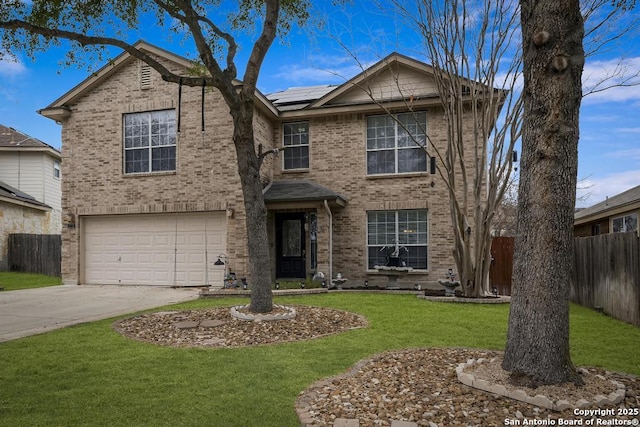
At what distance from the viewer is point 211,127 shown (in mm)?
14109

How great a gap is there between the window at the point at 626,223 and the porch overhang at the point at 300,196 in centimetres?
934

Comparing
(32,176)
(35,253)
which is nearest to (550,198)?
(35,253)

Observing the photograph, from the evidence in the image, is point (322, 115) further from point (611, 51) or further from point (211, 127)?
point (611, 51)

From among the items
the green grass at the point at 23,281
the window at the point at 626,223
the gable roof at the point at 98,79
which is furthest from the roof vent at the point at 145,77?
the window at the point at 626,223

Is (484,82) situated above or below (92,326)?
above

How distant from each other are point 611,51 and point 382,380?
924 centimetres

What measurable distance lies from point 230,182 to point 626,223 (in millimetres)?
13242

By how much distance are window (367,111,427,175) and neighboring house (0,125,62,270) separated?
1821cm

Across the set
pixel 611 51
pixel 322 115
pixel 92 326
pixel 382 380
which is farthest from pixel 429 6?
pixel 92 326

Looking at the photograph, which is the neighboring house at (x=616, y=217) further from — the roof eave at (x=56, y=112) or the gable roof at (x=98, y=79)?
the roof eave at (x=56, y=112)

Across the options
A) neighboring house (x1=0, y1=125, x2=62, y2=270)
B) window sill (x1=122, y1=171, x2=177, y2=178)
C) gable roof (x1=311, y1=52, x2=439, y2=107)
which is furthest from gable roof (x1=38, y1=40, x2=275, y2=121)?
neighboring house (x1=0, y1=125, x2=62, y2=270)

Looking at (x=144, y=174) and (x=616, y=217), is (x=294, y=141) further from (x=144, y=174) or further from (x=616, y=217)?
(x=616, y=217)

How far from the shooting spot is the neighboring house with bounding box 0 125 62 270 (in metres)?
23.6

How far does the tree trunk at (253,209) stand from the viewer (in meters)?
8.30
